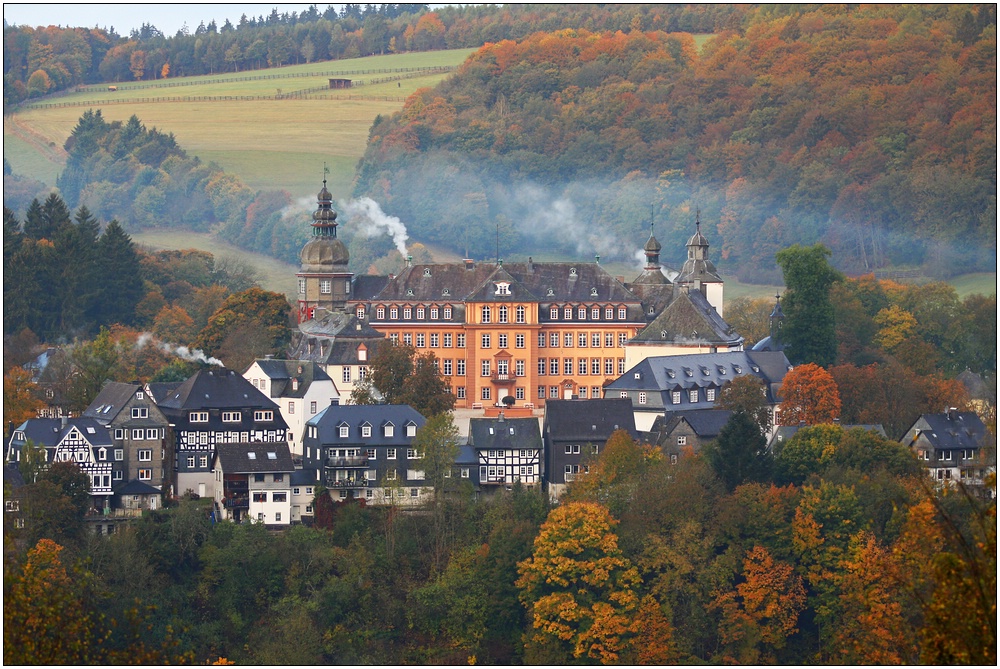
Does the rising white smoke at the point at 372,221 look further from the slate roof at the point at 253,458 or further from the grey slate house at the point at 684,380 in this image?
the slate roof at the point at 253,458

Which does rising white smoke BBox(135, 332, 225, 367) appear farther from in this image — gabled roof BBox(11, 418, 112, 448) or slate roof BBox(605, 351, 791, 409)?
slate roof BBox(605, 351, 791, 409)

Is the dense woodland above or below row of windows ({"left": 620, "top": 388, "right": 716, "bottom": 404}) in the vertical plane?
above

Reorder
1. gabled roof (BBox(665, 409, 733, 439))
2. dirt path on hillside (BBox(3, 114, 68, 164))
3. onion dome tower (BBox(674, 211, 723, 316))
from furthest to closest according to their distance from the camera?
dirt path on hillside (BBox(3, 114, 68, 164))
onion dome tower (BBox(674, 211, 723, 316))
gabled roof (BBox(665, 409, 733, 439))

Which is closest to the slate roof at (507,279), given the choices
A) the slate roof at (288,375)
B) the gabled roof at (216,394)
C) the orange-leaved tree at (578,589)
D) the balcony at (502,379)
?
the balcony at (502,379)

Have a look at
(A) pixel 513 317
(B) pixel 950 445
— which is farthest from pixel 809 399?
(A) pixel 513 317

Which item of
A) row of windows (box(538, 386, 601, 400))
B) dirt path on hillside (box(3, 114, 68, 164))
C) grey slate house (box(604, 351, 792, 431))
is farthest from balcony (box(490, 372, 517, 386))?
dirt path on hillside (box(3, 114, 68, 164))

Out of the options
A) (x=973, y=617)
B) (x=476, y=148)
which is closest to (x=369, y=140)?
(x=476, y=148)
